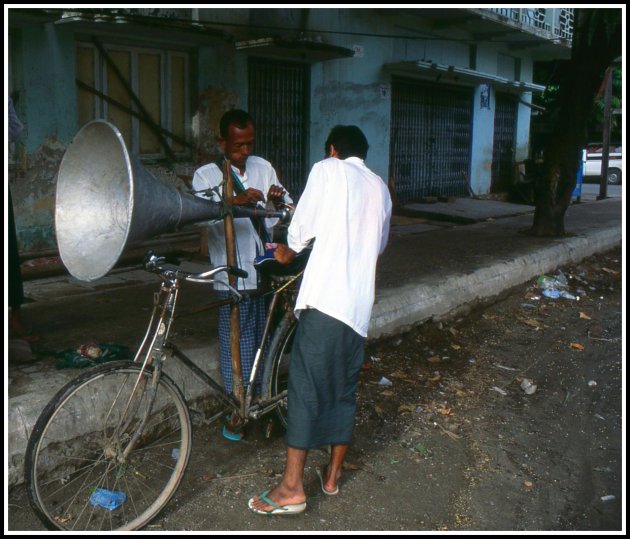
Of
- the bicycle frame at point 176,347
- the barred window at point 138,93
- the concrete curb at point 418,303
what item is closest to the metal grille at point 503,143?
the concrete curb at point 418,303

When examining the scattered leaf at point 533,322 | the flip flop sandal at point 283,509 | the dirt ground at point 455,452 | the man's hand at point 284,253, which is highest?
A: the man's hand at point 284,253

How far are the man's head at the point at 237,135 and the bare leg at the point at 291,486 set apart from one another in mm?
1478

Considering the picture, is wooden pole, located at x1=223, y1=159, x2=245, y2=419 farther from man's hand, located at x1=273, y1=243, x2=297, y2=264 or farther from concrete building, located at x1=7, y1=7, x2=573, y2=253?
concrete building, located at x1=7, y1=7, x2=573, y2=253

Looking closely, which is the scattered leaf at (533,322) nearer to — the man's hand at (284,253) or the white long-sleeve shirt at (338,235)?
the white long-sleeve shirt at (338,235)

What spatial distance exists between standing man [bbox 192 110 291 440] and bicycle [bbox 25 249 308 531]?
152 millimetres

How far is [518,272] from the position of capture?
770 cm

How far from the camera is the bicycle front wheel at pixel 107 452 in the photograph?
8.95ft

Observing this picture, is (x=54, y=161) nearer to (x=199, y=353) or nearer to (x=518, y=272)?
(x=199, y=353)

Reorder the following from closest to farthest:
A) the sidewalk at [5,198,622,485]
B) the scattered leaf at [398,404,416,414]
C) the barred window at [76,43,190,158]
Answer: the sidewalk at [5,198,622,485]
the scattered leaf at [398,404,416,414]
the barred window at [76,43,190,158]

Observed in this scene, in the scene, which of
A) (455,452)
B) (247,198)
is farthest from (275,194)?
(455,452)

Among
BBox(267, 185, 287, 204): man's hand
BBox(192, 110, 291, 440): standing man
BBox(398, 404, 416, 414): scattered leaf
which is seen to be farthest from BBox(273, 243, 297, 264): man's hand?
BBox(398, 404, 416, 414): scattered leaf

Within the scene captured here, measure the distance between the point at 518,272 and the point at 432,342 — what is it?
2289 mm

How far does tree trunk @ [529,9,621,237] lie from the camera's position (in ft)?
29.2

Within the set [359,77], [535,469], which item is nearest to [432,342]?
[535,469]
